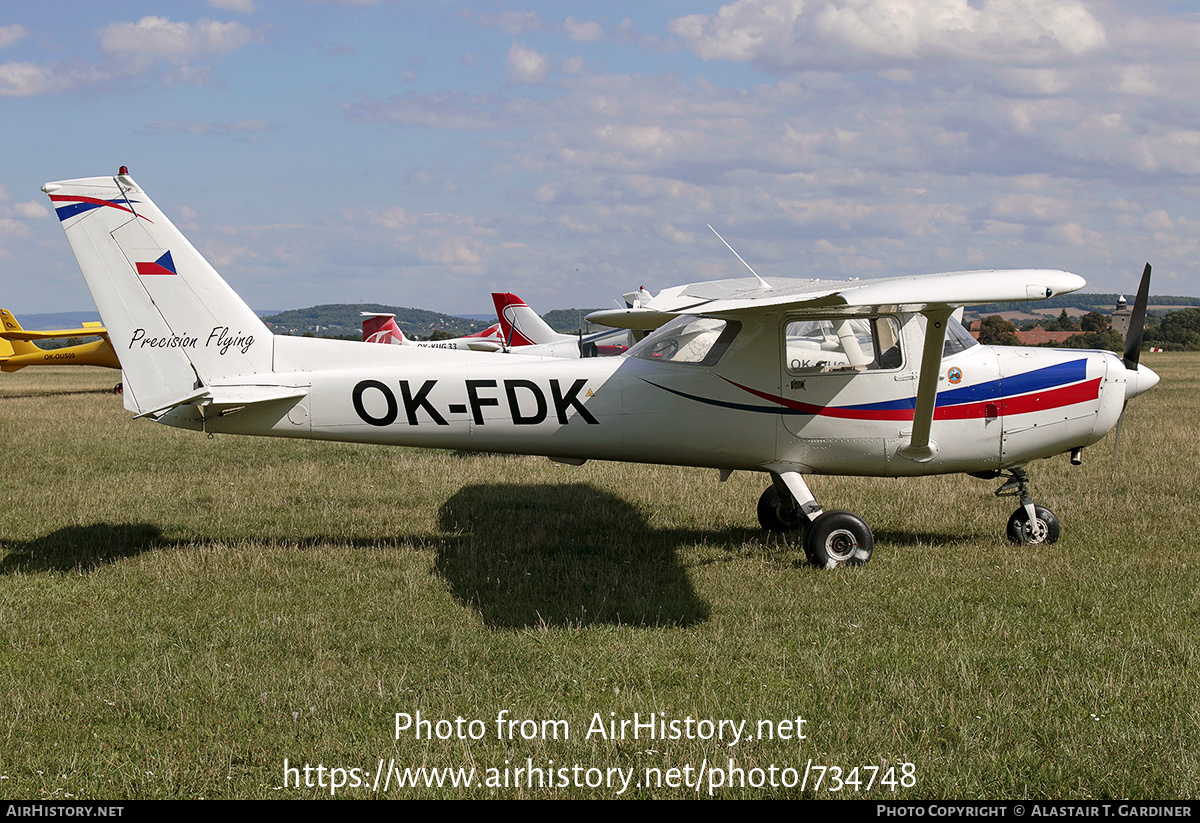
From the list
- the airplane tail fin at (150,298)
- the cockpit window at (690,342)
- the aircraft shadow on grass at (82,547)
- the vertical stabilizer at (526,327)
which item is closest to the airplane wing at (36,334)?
the vertical stabilizer at (526,327)

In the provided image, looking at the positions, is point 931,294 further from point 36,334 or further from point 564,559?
point 36,334

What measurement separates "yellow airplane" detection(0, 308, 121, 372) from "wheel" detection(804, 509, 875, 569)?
27.6 m

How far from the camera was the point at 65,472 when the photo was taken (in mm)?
A: 12266

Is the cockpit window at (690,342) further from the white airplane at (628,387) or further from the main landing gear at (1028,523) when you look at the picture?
the main landing gear at (1028,523)

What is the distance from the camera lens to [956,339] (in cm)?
788

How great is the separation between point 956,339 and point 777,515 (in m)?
2.45

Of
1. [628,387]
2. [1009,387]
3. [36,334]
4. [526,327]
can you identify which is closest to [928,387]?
[1009,387]

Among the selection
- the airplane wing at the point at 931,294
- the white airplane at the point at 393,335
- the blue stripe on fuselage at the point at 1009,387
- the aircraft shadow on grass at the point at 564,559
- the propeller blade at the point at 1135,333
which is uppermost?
the airplane wing at the point at 931,294

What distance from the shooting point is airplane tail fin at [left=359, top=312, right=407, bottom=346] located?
3459 centimetres

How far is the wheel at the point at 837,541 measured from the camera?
7.34 meters

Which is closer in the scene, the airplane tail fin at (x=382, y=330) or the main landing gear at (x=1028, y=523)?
the main landing gear at (x=1028, y=523)

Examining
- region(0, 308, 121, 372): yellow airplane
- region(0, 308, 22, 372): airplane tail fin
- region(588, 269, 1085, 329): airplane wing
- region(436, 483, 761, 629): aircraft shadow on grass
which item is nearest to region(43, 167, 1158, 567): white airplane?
region(588, 269, 1085, 329): airplane wing

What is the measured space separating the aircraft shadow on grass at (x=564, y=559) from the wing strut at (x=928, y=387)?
1.85 metres
